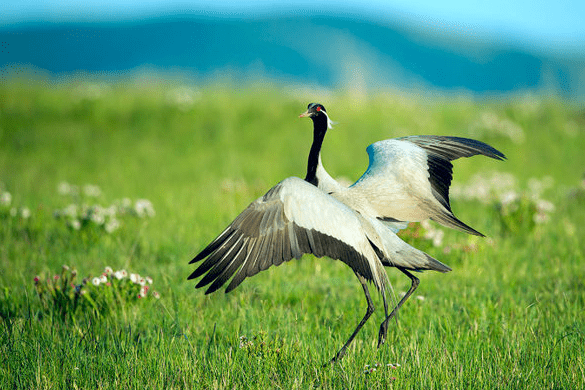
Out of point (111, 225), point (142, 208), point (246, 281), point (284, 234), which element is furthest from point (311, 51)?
point (284, 234)

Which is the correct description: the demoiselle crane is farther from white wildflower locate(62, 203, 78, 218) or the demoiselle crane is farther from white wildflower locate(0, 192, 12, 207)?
white wildflower locate(0, 192, 12, 207)

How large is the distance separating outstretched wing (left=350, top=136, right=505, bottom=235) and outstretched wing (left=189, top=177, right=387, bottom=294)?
2.13 ft

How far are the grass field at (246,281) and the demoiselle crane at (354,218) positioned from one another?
18.0 inches

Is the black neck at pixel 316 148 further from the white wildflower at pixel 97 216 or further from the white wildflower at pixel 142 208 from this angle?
the white wildflower at pixel 142 208

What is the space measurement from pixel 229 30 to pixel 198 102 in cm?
7451

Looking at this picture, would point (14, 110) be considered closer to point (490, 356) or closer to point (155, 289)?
point (155, 289)

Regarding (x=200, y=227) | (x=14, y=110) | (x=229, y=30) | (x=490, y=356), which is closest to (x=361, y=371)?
(x=490, y=356)

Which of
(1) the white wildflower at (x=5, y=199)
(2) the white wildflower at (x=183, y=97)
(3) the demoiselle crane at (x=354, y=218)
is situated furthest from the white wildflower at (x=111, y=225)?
(2) the white wildflower at (x=183, y=97)

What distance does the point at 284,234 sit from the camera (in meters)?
3.02

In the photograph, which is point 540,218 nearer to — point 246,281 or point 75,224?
point 246,281

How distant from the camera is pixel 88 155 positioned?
10156mm

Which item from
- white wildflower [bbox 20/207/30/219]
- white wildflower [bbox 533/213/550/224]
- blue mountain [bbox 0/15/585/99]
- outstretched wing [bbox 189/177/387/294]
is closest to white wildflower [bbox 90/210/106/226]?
white wildflower [bbox 20/207/30/219]

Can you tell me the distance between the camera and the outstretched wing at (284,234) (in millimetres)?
2961

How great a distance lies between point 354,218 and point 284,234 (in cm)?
45
